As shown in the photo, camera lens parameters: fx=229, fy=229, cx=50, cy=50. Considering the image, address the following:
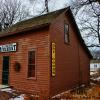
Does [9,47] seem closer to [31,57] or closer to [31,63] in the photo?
[31,57]

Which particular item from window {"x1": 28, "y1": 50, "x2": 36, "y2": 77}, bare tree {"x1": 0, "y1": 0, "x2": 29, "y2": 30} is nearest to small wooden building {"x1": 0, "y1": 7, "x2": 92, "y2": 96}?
window {"x1": 28, "y1": 50, "x2": 36, "y2": 77}

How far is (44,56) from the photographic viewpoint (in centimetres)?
1528

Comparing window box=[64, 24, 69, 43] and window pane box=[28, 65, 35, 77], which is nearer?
window pane box=[28, 65, 35, 77]

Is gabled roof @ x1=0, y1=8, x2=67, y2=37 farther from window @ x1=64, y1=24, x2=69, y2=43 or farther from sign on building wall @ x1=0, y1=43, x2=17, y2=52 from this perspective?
window @ x1=64, y1=24, x2=69, y2=43

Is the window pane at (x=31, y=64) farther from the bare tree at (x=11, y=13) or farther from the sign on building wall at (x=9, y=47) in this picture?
the bare tree at (x=11, y=13)

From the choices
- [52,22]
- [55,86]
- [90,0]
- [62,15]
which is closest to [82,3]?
[90,0]

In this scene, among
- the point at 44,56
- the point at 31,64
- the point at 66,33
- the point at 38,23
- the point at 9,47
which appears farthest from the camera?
the point at 9,47

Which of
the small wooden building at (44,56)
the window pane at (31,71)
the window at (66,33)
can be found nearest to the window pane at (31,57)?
the small wooden building at (44,56)

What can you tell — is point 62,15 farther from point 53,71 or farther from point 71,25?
point 53,71

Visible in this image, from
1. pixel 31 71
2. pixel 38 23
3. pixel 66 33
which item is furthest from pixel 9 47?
pixel 66 33

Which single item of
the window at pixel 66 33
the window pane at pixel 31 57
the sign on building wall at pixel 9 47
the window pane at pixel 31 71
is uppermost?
the window at pixel 66 33

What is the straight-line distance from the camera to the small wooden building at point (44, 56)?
15.2 m

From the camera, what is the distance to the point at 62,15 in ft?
56.0

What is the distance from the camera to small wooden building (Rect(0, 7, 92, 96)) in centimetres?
1517
